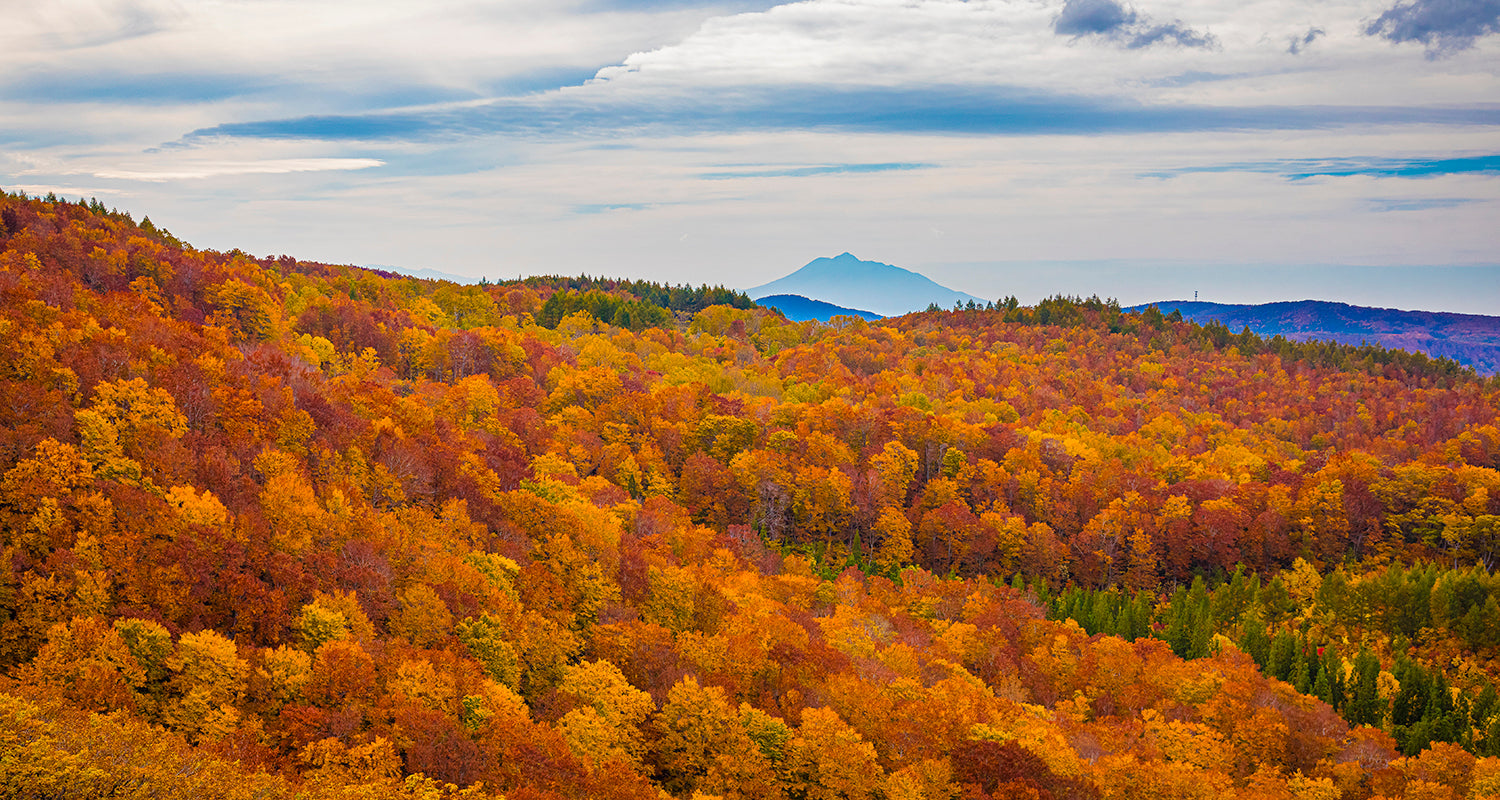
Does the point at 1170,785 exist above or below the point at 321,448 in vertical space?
below

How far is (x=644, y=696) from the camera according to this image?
5466cm

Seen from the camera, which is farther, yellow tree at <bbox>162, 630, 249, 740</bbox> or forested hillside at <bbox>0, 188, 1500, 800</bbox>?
forested hillside at <bbox>0, 188, 1500, 800</bbox>

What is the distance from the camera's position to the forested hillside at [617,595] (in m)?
46.5

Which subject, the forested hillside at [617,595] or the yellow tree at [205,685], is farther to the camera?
the forested hillside at [617,595]

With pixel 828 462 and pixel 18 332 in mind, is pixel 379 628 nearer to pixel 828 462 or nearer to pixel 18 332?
pixel 18 332

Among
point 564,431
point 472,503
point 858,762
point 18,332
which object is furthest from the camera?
point 564,431

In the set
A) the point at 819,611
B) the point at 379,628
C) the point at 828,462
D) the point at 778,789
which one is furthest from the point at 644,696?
the point at 828,462

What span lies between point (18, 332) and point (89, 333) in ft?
19.6

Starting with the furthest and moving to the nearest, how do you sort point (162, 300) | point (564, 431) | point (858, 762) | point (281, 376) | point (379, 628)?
point (564, 431)
point (162, 300)
point (281, 376)
point (379, 628)
point (858, 762)

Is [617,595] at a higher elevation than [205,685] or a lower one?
lower

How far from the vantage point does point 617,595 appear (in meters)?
71.8

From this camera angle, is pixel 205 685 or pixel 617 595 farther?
pixel 617 595

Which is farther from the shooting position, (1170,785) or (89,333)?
(89,333)

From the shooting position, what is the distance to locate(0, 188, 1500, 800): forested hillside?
46500mm
